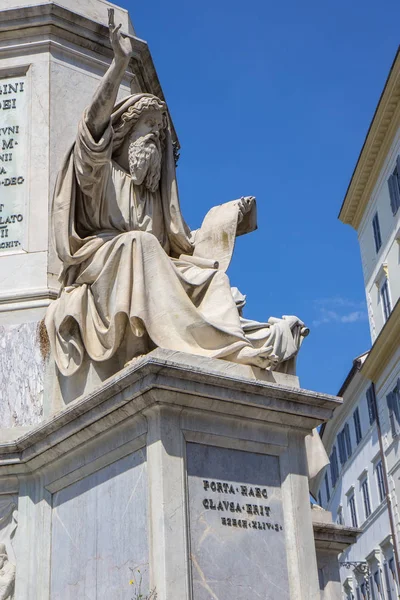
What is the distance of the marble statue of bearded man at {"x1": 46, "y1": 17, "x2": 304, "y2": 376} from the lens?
7.56m

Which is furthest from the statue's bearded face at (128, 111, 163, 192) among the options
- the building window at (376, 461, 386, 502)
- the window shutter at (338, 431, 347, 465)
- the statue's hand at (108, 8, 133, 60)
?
the window shutter at (338, 431, 347, 465)

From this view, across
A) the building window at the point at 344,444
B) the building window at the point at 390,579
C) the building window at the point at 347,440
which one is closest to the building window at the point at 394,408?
the building window at the point at 390,579

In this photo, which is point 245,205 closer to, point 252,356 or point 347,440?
point 252,356

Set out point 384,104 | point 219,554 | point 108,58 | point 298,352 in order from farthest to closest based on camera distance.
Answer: point 384,104, point 108,58, point 298,352, point 219,554

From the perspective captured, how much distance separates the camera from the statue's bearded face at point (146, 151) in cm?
877

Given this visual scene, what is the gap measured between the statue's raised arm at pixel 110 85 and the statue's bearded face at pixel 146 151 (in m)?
0.45

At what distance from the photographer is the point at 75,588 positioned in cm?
714

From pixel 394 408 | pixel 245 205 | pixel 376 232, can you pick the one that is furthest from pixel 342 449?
pixel 245 205

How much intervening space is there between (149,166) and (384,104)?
33.0 meters

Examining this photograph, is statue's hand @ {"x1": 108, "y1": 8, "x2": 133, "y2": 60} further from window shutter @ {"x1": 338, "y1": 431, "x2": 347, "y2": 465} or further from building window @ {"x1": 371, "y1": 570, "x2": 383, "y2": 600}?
window shutter @ {"x1": 338, "y1": 431, "x2": 347, "y2": 465}

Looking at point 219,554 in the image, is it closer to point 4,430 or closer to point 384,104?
point 4,430

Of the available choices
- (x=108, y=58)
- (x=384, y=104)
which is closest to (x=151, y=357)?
(x=108, y=58)

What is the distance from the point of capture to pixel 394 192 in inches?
1626

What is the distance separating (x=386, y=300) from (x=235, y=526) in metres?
37.5
